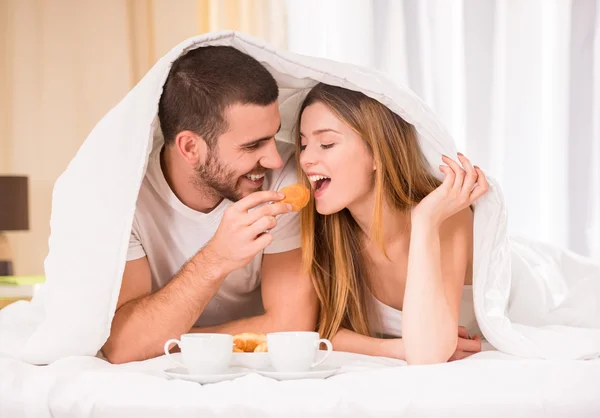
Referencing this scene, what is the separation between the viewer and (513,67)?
10.7 ft

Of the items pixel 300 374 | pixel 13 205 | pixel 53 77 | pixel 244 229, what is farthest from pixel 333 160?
pixel 53 77

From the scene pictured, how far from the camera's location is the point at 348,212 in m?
1.89

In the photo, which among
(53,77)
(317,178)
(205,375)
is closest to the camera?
(205,375)

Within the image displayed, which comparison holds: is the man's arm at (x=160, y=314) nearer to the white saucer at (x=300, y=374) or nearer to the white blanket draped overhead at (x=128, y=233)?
the white blanket draped overhead at (x=128, y=233)

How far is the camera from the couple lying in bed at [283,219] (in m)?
1.57

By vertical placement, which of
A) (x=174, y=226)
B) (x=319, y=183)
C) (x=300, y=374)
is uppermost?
(x=319, y=183)

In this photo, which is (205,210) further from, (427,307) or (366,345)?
(427,307)

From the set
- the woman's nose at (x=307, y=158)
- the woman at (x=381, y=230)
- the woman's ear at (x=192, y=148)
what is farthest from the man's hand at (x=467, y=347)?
the woman's ear at (x=192, y=148)

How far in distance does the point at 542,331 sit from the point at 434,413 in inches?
22.1

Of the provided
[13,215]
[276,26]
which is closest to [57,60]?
[13,215]

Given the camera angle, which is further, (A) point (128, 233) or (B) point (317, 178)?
(B) point (317, 178)

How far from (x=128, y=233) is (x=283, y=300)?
436mm

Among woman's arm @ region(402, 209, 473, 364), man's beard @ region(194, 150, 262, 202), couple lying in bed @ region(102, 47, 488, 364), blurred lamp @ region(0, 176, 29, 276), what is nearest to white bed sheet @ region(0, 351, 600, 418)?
woman's arm @ region(402, 209, 473, 364)

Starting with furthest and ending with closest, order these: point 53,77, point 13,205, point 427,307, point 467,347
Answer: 1. point 53,77
2. point 13,205
3. point 467,347
4. point 427,307
